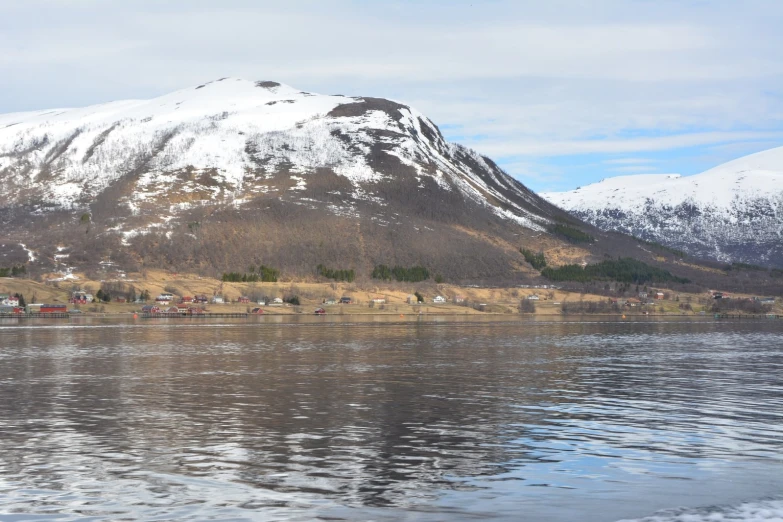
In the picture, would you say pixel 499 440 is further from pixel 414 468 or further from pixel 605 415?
pixel 605 415

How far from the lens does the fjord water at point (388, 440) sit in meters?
28.0

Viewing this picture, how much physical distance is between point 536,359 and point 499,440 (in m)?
46.3

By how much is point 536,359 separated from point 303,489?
5694 cm

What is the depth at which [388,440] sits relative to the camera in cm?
3878

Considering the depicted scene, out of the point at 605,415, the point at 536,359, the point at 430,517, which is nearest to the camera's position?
the point at 430,517

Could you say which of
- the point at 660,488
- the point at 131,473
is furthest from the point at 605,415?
the point at 131,473

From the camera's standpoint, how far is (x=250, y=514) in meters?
26.6

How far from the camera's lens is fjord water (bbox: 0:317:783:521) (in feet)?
91.9

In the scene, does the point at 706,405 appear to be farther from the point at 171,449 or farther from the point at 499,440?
the point at 171,449

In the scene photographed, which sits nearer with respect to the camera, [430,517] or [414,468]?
[430,517]

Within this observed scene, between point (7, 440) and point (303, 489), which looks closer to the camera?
point (303, 489)

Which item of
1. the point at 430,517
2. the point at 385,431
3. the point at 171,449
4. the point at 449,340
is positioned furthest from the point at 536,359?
the point at 430,517

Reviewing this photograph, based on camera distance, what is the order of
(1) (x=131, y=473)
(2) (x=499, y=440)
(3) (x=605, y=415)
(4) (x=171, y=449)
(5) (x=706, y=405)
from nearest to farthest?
(1) (x=131, y=473) < (4) (x=171, y=449) < (2) (x=499, y=440) < (3) (x=605, y=415) < (5) (x=706, y=405)

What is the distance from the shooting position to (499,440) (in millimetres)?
38875
